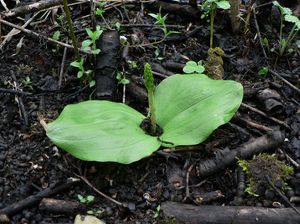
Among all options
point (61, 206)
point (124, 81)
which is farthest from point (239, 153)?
point (61, 206)

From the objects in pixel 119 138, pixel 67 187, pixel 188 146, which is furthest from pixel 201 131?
pixel 67 187

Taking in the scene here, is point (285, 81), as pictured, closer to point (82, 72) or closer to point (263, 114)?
point (263, 114)

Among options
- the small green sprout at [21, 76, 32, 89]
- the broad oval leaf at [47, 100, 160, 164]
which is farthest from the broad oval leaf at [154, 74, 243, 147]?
the small green sprout at [21, 76, 32, 89]

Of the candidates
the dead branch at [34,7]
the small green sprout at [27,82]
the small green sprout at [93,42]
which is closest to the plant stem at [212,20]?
the small green sprout at [93,42]

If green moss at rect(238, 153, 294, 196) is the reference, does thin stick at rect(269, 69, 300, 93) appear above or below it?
above

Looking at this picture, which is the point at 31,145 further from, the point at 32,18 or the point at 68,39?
the point at 32,18

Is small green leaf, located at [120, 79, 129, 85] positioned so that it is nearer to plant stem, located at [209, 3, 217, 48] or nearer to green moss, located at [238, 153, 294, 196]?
plant stem, located at [209, 3, 217, 48]

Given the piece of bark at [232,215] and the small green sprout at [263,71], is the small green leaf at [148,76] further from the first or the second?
the small green sprout at [263,71]
